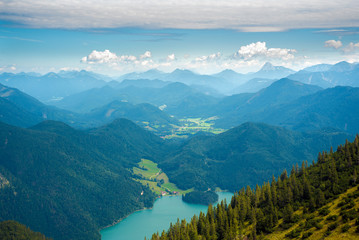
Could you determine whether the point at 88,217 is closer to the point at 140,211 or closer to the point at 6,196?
the point at 140,211

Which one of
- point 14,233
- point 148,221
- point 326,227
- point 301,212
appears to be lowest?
point 148,221

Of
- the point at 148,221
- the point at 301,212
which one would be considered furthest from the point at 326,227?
the point at 148,221

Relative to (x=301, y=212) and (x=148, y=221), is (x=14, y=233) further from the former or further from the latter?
(x=301, y=212)

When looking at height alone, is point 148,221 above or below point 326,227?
below

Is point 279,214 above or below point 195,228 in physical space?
above

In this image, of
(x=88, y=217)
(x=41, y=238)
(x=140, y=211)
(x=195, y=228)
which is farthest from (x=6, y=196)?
(x=195, y=228)

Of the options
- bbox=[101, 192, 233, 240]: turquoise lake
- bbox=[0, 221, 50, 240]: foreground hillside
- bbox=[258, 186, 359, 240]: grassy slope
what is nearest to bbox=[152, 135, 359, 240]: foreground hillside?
bbox=[258, 186, 359, 240]: grassy slope

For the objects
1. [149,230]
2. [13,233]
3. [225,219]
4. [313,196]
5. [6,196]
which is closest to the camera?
[313,196]
